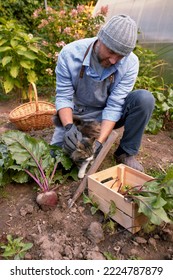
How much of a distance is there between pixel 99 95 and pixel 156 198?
1.09 meters

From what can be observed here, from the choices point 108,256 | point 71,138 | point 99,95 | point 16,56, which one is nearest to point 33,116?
point 16,56

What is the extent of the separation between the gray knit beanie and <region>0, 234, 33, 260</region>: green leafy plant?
1.36 m

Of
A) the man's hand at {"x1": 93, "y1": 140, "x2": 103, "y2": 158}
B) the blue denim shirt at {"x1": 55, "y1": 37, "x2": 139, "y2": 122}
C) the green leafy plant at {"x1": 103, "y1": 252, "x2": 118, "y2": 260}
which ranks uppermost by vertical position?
the blue denim shirt at {"x1": 55, "y1": 37, "x2": 139, "y2": 122}

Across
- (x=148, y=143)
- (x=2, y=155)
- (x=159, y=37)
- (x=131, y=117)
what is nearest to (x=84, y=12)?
(x=159, y=37)

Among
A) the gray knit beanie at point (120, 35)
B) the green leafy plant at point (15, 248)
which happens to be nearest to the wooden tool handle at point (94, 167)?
the green leafy plant at point (15, 248)

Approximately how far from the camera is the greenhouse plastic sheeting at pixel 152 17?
4059mm

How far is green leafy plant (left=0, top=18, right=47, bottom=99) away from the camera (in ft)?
12.5

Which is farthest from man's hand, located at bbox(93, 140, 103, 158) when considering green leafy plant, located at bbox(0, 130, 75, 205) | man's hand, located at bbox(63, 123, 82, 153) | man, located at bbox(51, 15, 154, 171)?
green leafy plant, located at bbox(0, 130, 75, 205)

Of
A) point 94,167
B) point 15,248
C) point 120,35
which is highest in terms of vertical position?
point 120,35

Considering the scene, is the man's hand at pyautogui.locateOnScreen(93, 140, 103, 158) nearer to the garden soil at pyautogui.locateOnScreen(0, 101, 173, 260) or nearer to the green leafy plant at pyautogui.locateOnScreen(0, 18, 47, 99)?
the garden soil at pyautogui.locateOnScreen(0, 101, 173, 260)

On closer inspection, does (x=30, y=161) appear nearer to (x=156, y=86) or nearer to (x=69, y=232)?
(x=69, y=232)

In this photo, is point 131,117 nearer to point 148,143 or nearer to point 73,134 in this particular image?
point 73,134

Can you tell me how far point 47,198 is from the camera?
2.10 meters
